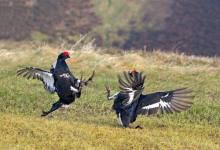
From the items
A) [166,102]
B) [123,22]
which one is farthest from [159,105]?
[123,22]

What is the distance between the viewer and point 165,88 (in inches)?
874

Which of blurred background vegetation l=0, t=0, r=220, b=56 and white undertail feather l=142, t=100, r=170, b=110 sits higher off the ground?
white undertail feather l=142, t=100, r=170, b=110

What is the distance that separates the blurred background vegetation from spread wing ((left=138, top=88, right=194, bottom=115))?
34415mm

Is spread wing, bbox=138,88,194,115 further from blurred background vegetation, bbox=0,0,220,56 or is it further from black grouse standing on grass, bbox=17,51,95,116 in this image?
blurred background vegetation, bbox=0,0,220,56

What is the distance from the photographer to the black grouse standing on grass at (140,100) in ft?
44.4

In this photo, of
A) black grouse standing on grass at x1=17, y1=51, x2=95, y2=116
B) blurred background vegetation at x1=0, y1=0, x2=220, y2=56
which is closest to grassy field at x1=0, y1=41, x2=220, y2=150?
black grouse standing on grass at x1=17, y1=51, x2=95, y2=116

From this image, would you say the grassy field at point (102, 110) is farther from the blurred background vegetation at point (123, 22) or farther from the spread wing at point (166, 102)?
the blurred background vegetation at point (123, 22)

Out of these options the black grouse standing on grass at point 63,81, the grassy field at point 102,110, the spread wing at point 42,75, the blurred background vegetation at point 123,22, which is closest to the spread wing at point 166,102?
the grassy field at point 102,110

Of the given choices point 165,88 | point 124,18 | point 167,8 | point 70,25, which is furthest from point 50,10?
point 165,88

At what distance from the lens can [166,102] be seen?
13672 millimetres

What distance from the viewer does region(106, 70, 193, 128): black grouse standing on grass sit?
1352 centimetres

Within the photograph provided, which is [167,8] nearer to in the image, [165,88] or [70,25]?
[70,25]

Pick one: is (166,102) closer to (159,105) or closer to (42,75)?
(159,105)

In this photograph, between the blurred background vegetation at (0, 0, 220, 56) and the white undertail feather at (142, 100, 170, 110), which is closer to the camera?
the white undertail feather at (142, 100, 170, 110)
